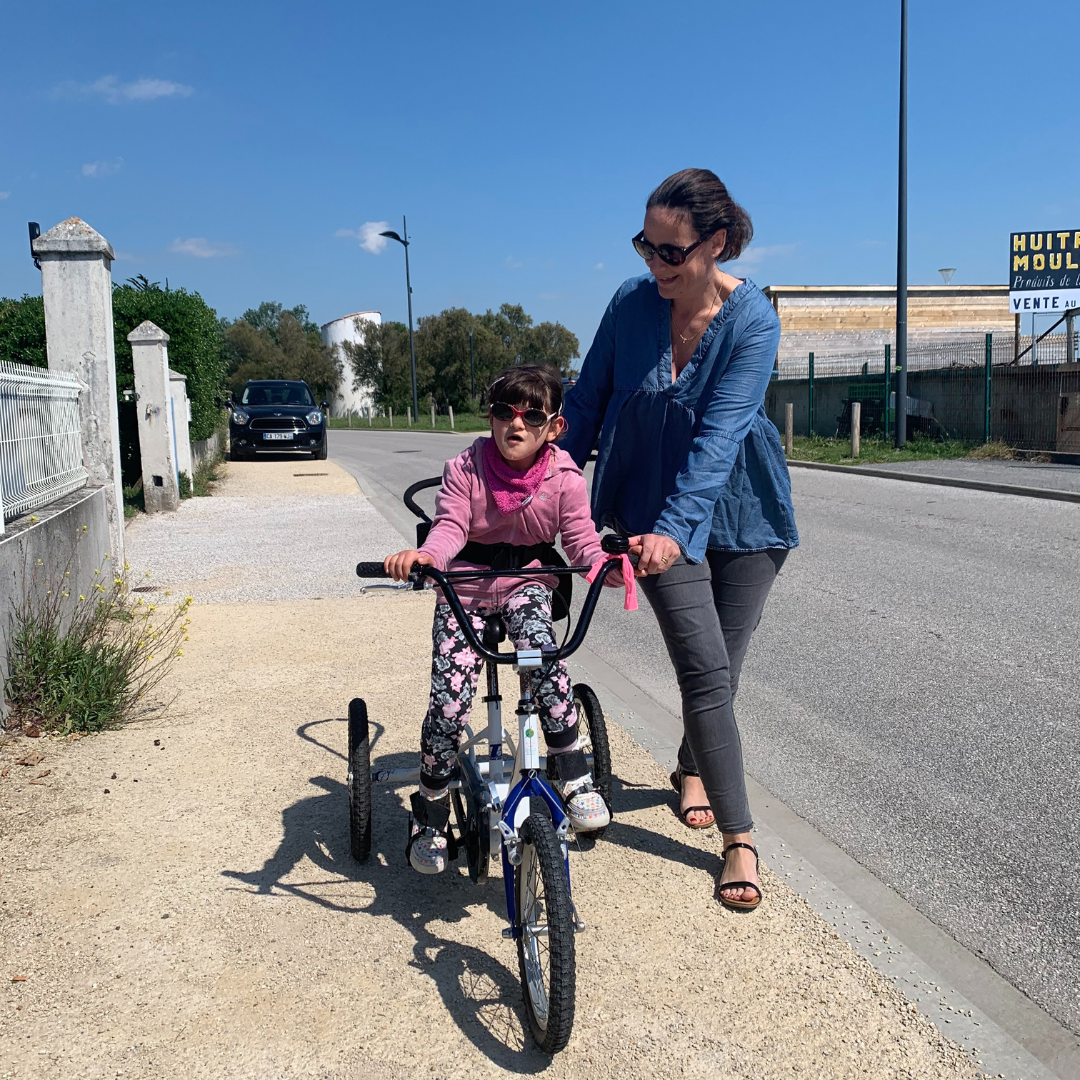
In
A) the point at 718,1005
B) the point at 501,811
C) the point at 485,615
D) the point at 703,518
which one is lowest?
the point at 718,1005

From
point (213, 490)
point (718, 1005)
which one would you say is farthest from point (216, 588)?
point (213, 490)

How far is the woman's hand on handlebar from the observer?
286 cm

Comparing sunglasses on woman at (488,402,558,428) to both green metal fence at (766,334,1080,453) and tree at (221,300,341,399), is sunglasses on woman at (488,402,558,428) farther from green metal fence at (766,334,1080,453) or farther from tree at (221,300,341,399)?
tree at (221,300,341,399)

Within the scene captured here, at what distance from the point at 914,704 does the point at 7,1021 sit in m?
4.04

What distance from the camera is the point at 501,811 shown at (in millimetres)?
3016

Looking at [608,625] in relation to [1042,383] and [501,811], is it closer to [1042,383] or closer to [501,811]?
[501,811]

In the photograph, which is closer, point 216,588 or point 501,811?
point 501,811

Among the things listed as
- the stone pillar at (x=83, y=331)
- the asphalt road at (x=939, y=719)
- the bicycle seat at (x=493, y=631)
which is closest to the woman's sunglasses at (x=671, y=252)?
the bicycle seat at (x=493, y=631)

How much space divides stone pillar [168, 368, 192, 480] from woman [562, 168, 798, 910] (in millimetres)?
12951

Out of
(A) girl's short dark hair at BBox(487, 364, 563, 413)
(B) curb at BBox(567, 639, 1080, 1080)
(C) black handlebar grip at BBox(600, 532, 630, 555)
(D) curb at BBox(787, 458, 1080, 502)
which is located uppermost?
(A) girl's short dark hair at BBox(487, 364, 563, 413)

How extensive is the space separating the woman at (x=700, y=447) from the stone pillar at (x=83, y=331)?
5909 mm

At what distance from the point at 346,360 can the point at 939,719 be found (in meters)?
66.9

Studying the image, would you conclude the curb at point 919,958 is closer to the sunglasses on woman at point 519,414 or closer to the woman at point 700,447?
the woman at point 700,447

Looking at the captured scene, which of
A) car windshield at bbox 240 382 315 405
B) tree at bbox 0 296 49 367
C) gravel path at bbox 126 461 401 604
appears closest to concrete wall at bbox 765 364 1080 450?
gravel path at bbox 126 461 401 604
